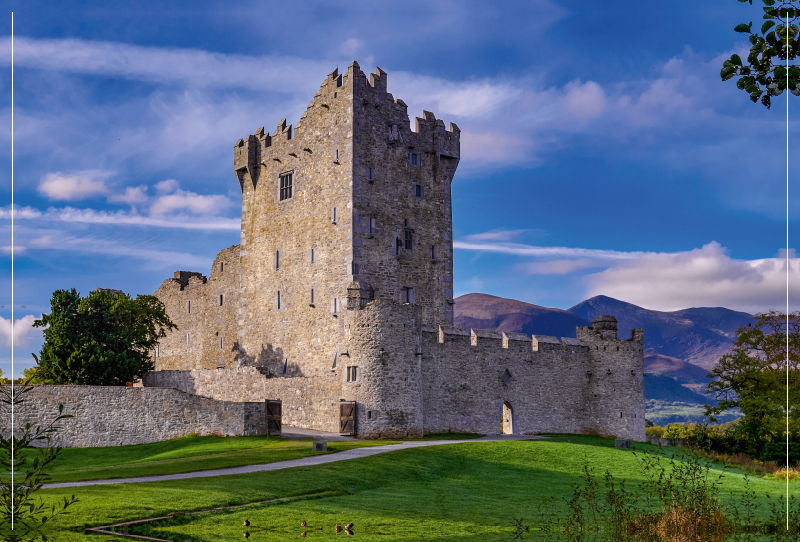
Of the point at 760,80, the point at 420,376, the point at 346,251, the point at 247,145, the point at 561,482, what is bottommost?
the point at 561,482

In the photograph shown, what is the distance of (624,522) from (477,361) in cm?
2632

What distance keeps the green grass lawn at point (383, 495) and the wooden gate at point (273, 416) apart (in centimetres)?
852

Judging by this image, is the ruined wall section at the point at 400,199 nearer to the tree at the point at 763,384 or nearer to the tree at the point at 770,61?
the tree at the point at 763,384

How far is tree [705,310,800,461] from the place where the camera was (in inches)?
1847

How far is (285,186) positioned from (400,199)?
7287 mm

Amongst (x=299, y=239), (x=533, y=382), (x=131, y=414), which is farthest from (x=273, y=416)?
(x=533, y=382)

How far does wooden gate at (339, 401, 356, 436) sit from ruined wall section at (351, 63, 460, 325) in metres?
8.43

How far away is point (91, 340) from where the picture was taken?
149 ft

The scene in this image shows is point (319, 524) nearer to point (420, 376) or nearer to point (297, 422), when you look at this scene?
point (420, 376)

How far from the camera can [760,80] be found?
926 cm

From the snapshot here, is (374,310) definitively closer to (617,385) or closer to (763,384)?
(617,385)

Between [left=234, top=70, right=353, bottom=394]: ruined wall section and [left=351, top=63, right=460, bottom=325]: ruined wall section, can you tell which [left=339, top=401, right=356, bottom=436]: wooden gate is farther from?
[left=351, top=63, right=460, bottom=325]: ruined wall section

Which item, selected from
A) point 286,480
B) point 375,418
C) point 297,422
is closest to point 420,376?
point 375,418

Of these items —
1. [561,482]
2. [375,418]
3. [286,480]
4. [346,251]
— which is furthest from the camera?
[346,251]
